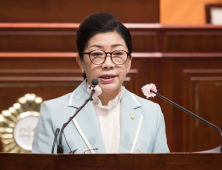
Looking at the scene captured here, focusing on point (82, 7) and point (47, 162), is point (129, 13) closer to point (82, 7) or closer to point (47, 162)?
point (82, 7)

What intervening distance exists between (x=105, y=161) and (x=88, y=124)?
1.81 feet

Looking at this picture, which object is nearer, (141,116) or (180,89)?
(141,116)

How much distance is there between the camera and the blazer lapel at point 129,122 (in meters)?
2.14

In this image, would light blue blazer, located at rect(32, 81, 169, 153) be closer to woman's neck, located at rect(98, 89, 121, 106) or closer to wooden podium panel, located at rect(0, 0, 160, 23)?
woman's neck, located at rect(98, 89, 121, 106)

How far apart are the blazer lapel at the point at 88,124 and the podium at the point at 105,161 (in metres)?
0.45

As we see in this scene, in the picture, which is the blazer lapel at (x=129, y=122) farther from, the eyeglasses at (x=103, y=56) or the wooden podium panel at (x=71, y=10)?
the wooden podium panel at (x=71, y=10)

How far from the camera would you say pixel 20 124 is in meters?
3.50

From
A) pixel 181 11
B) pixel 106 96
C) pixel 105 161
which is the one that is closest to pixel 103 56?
pixel 106 96

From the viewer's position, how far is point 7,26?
353cm

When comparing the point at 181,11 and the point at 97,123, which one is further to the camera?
the point at 181,11

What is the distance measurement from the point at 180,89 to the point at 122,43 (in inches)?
59.3

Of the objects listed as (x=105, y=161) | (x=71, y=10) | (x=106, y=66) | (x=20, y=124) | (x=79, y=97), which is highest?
(x=71, y=10)

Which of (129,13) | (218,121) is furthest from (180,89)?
(129,13)

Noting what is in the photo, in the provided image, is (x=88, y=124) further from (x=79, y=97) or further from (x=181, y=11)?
(x=181, y=11)
